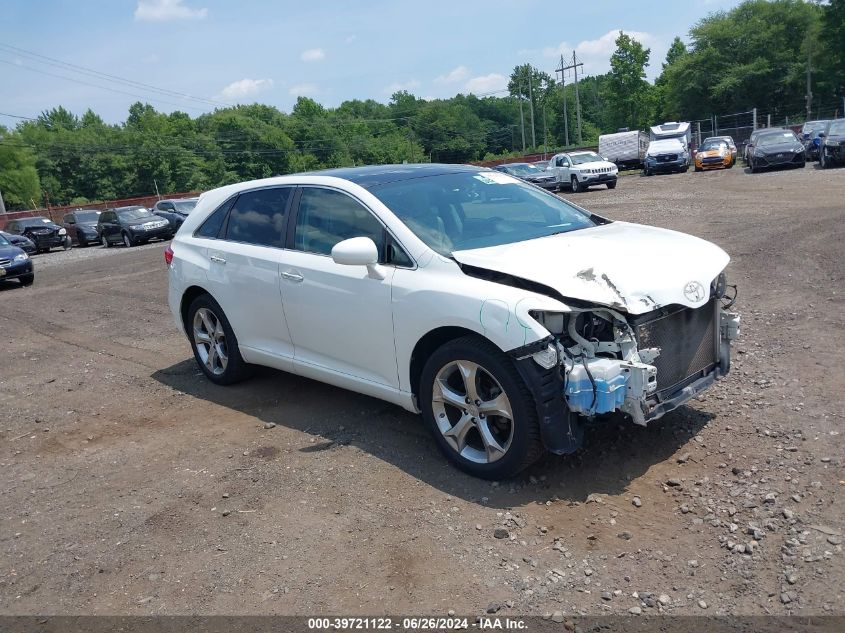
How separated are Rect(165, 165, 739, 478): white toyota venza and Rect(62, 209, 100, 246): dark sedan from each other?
27844mm

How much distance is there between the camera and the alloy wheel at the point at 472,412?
12.8 ft

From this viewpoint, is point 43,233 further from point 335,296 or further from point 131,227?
point 335,296

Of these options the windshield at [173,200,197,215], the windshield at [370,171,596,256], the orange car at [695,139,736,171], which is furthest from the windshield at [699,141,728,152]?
the windshield at [370,171,596,256]

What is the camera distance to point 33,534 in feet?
13.1

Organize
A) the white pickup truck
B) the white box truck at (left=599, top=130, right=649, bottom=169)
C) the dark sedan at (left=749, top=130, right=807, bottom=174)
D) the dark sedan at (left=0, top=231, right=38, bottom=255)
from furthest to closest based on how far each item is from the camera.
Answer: the white box truck at (left=599, top=130, right=649, bottom=169)
the white pickup truck
the dark sedan at (left=749, top=130, right=807, bottom=174)
the dark sedan at (left=0, top=231, right=38, bottom=255)

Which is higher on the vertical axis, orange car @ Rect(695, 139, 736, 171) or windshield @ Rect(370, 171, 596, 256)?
windshield @ Rect(370, 171, 596, 256)

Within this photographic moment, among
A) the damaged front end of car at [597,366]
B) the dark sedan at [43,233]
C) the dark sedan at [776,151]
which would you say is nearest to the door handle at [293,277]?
the damaged front end of car at [597,366]

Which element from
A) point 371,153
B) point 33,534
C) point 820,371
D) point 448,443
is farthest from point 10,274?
point 371,153

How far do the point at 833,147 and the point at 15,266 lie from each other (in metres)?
23.7

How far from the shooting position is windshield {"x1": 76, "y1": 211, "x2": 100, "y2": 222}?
31514 millimetres

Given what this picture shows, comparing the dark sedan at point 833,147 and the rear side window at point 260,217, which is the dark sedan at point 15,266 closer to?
the rear side window at point 260,217

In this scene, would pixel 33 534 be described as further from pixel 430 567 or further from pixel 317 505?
pixel 430 567

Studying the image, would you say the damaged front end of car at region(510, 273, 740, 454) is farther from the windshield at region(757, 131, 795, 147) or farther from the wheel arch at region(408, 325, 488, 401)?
the windshield at region(757, 131, 795, 147)

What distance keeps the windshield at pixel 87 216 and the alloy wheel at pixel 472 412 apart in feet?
103
